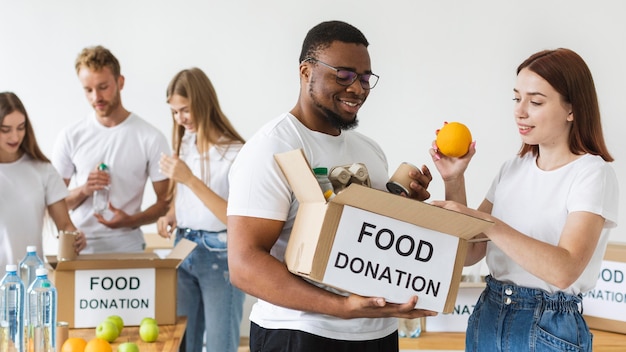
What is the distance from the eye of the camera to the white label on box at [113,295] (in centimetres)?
249

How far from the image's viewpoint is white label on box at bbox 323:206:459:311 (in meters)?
1.45

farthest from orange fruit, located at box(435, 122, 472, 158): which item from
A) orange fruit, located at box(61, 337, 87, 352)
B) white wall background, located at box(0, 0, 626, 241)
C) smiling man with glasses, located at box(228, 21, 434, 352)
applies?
white wall background, located at box(0, 0, 626, 241)

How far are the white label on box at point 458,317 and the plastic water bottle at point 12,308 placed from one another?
143 cm

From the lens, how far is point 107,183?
3.07 metres

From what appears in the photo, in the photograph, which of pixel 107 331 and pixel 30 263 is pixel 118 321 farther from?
pixel 30 263

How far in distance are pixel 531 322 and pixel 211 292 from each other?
59.9 inches

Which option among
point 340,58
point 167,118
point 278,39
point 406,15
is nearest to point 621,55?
point 406,15

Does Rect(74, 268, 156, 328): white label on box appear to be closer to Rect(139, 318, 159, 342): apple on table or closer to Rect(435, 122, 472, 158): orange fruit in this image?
Rect(139, 318, 159, 342): apple on table

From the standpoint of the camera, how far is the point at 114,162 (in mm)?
3146

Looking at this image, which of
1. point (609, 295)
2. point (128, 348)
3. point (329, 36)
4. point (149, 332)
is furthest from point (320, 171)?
point (609, 295)

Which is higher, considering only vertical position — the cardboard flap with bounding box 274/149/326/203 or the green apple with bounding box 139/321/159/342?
the cardboard flap with bounding box 274/149/326/203

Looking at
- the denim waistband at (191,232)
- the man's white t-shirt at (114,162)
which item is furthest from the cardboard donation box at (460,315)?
the man's white t-shirt at (114,162)

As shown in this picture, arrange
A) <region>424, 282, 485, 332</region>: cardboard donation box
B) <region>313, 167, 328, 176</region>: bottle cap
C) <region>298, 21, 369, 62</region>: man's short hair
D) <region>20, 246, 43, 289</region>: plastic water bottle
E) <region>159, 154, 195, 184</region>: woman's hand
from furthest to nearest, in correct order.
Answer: <region>159, 154, 195, 184</region>: woman's hand < <region>424, 282, 485, 332</region>: cardboard donation box < <region>20, 246, 43, 289</region>: plastic water bottle < <region>298, 21, 369, 62</region>: man's short hair < <region>313, 167, 328, 176</region>: bottle cap

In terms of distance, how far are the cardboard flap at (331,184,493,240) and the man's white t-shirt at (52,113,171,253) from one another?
191 centimetres
